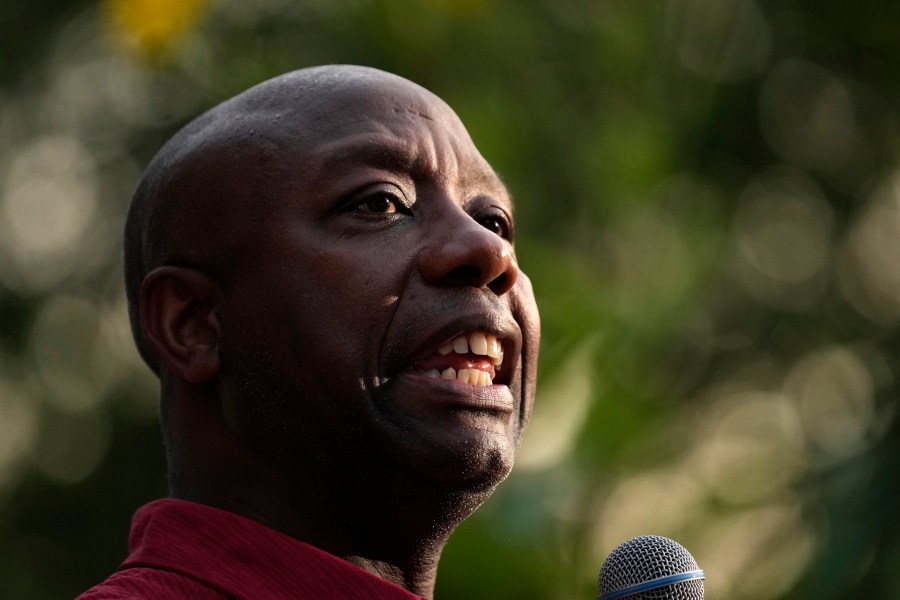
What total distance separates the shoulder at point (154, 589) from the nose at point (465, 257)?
87 cm

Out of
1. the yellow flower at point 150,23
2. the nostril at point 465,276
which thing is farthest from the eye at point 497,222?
the yellow flower at point 150,23

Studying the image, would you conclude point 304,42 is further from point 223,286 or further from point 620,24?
point 223,286

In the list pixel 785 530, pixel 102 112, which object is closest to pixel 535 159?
pixel 785 530

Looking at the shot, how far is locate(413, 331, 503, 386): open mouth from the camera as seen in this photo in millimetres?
3533

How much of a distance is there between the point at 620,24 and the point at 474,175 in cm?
683

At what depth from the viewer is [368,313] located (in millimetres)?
3521

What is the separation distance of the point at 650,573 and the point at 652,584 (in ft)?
0.14

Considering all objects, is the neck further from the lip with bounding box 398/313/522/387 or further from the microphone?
the microphone

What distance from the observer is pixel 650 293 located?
909 cm

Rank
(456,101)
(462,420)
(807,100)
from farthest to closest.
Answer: (807,100) < (456,101) < (462,420)

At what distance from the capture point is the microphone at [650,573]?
3113mm

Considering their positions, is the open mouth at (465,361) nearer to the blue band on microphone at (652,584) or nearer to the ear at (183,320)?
the ear at (183,320)

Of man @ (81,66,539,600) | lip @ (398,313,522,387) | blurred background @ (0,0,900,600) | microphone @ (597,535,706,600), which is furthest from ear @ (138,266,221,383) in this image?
blurred background @ (0,0,900,600)

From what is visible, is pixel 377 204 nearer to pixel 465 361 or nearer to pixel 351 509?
pixel 465 361
